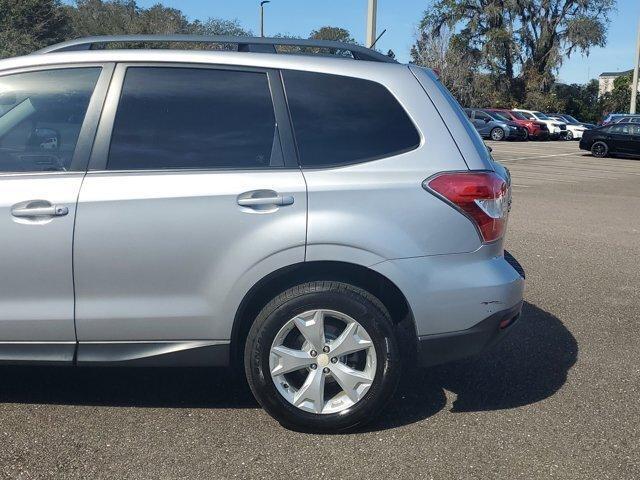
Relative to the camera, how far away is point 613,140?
26938 mm

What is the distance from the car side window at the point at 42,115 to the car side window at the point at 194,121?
0.22 meters

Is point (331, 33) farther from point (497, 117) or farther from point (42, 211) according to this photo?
point (42, 211)

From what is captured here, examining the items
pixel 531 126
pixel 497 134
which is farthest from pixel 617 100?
pixel 497 134

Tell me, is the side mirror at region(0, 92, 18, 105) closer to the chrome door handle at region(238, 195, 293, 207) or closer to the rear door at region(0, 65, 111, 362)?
the rear door at region(0, 65, 111, 362)

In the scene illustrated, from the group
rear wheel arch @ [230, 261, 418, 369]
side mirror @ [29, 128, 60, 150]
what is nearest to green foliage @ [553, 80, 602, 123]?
rear wheel arch @ [230, 261, 418, 369]

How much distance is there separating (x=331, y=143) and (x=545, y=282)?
12.9ft

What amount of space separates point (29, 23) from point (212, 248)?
119 ft

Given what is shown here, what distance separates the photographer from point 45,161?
3861mm

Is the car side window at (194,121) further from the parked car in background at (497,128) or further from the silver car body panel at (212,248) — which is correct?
the parked car in background at (497,128)

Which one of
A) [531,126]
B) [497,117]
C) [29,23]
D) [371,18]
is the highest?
[371,18]

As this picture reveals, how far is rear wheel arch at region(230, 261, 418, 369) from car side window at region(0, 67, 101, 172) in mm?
1158

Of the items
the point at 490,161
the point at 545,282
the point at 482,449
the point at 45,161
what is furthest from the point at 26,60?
the point at 545,282

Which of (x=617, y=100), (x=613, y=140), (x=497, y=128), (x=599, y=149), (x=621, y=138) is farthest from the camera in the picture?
(x=617, y=100)

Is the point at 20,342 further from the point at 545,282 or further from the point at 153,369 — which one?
the point at 545,282
